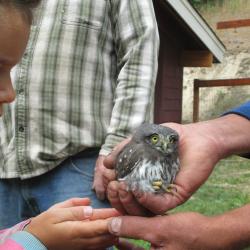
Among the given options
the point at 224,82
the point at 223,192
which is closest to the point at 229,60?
the point at 224,82

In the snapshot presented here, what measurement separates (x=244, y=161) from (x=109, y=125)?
1045 cm

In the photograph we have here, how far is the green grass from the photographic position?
7824 millimetres

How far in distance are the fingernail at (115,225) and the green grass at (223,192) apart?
480cm

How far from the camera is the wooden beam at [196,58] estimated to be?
11684 mm

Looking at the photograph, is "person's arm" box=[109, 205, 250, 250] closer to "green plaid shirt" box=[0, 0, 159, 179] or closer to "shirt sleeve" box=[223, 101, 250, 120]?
"shirt sleeve" box=[223, 101, 250, 120]

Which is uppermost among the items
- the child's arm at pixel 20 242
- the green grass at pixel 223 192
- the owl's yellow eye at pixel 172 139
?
the owl's yellow eye at pixel 172 139

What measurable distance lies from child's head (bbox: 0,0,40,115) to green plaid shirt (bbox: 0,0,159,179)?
1198 millimetres

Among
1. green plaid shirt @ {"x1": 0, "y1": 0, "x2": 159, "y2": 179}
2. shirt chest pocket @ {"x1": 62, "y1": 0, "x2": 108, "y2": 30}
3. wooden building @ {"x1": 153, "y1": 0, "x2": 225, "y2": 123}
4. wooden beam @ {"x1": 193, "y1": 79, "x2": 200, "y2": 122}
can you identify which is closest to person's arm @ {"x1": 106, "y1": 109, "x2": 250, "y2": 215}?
green plaid shirt @ {"x1": 0, "y1": 0, "x2": 159, "y2": 179}

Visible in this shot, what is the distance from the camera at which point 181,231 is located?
198 cm

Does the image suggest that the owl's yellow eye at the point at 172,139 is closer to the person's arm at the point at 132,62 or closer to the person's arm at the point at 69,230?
the person's arm at the point at 69,230

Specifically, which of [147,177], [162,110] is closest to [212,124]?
[147,177]

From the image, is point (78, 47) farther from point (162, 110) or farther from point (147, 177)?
point (162, 110)

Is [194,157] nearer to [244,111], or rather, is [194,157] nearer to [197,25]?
[244,111]

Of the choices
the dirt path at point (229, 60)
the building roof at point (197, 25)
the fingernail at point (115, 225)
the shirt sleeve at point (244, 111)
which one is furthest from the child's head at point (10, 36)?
the dirt path at point (229, 60)
